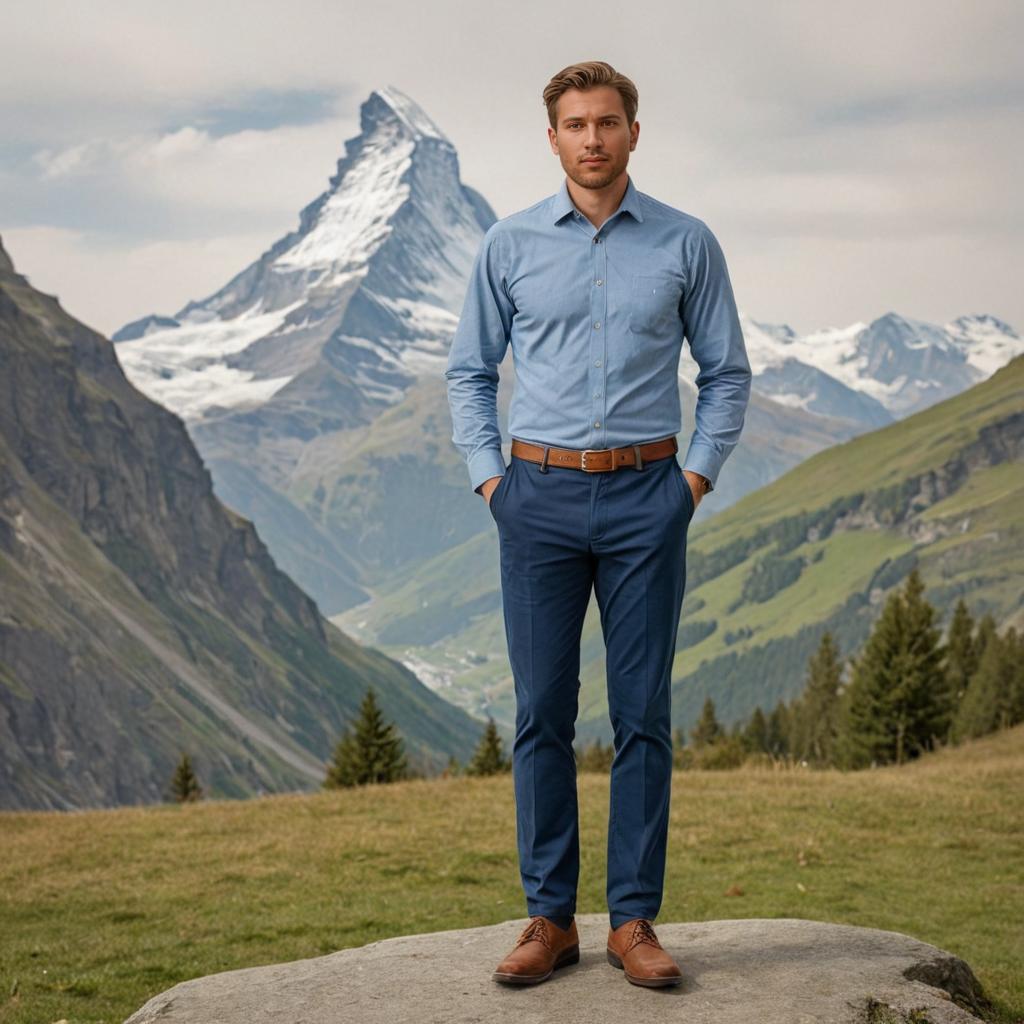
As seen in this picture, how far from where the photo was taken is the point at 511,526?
352 inches

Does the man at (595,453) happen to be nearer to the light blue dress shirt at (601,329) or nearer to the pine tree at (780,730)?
the light blue dress shirt at (601,329)

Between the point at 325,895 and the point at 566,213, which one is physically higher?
the point at 566,213

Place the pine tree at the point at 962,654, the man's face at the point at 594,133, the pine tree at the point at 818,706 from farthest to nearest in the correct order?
the pine tree at the point at 818,706
the pine tree at the point at 962,654
the man's face at the point at 594,133

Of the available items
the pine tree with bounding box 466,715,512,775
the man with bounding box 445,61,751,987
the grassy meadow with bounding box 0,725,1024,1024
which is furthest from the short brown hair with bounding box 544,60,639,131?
the pine tree with bounding box 466,715,512,775

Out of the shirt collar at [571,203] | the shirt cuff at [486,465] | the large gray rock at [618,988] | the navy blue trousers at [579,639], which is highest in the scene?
the shirt collar at [571,203]

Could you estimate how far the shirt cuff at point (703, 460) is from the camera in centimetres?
883

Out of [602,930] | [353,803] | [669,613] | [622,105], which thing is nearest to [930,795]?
[353,803]

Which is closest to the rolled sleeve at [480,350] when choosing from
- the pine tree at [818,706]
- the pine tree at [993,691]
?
the pine tree at [993,691]

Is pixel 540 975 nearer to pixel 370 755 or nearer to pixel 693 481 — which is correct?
pixel 693 481

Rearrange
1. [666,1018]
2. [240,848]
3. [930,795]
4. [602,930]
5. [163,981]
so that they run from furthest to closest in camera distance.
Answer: [930,795], [240,848], [163,981], [602,930], [666,1018]

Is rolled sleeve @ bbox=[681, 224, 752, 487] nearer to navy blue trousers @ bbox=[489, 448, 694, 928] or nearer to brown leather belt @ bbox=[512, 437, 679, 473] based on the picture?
brown leather belt @ bbox=[512, 437, 679, 473]

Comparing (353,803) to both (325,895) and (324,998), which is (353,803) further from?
(324,998)

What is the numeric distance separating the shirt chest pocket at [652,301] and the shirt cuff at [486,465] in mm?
1225

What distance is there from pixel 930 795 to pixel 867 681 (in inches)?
1343
